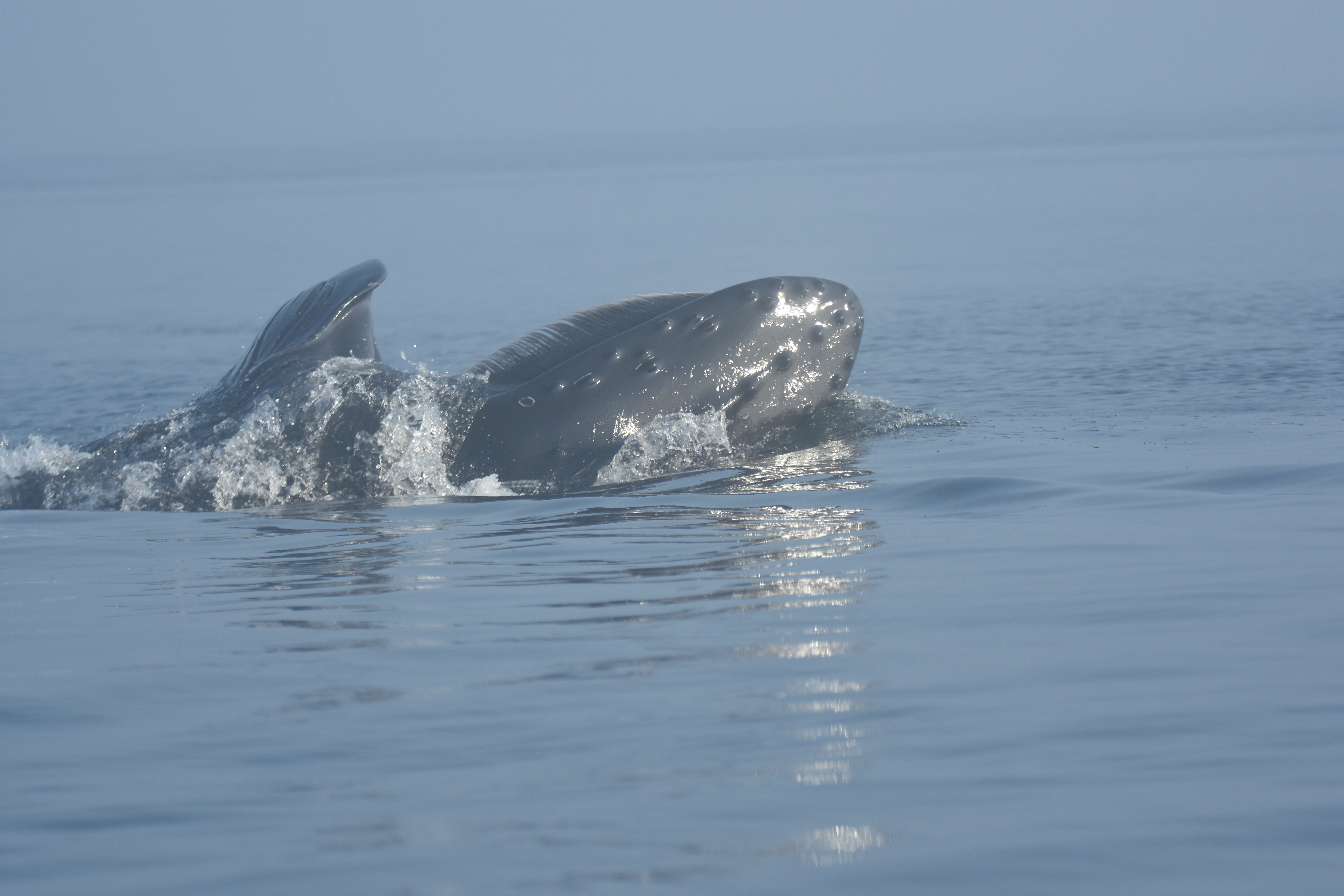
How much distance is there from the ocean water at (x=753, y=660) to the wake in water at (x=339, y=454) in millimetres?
74

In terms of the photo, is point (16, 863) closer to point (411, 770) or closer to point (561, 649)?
point (411, 770)

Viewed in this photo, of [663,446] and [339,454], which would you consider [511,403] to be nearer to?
[663,446]

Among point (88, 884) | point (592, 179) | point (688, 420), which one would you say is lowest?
point (88, 884)

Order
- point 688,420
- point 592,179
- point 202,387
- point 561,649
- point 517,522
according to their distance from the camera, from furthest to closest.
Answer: point 592,179
point 202,387
point 688,420
point 517,522
point 561,649

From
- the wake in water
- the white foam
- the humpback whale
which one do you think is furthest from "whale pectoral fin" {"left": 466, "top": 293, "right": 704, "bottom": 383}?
the white foam

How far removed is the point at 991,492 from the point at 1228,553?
1.84 metres

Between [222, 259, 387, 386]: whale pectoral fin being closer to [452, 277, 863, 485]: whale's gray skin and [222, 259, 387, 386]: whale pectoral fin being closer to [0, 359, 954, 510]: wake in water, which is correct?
[0, 359, 954, 510]: wake in water

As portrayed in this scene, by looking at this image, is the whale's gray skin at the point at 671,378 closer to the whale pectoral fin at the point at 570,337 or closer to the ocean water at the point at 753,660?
the whale pectoral fin at the point at 570,337

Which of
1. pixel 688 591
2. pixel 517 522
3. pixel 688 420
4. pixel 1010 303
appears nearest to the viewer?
pixel 688 591

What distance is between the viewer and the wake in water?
823 cm

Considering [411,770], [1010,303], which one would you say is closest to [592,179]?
[1010,303]

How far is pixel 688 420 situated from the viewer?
821 cm

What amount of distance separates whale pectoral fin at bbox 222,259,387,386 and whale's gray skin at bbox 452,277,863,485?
0.92 metres

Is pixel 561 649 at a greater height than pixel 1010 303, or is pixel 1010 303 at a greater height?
pixel 1010 303
